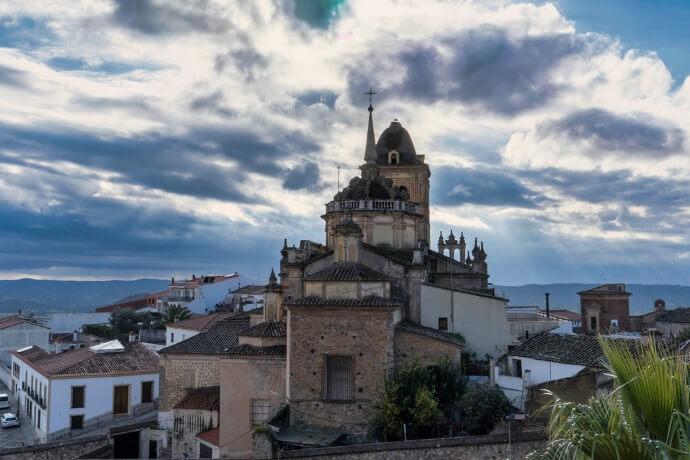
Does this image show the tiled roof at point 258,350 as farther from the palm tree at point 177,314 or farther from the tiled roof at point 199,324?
the palm tree at point 177,314

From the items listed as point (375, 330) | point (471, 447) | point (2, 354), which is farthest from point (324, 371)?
point (2, 354)

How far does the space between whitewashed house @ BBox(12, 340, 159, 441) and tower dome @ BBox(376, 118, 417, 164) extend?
2265cm

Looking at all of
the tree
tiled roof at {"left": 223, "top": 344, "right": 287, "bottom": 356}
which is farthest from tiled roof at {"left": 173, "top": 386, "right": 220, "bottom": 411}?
the tree

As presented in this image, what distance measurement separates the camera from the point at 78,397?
33594 millimetres

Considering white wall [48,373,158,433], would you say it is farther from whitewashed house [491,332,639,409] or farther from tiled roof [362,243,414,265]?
whitewashed house [491,332,639,409]

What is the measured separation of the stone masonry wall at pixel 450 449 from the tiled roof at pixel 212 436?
8.34 metres

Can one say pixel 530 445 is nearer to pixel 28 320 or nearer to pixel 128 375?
pixel 128 375

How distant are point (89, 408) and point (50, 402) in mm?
2043

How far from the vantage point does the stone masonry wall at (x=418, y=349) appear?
23328 mm

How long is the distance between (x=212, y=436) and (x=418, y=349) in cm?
972

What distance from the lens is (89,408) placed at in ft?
111

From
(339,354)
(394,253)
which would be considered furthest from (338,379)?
(394,253)

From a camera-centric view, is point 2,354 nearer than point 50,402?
No

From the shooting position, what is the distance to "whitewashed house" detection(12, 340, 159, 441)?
109 ft
